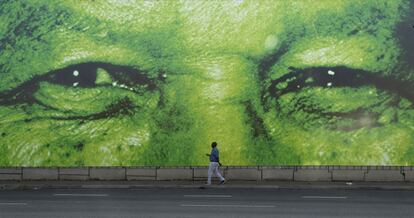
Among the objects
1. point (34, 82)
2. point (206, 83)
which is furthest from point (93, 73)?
point (206, 83)

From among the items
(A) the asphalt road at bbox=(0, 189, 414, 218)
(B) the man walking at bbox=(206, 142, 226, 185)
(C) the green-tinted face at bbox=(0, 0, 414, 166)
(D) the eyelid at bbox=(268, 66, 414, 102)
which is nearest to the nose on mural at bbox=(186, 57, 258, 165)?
(C) the green-tinted face at bbox=(0, 0, 414, 166)

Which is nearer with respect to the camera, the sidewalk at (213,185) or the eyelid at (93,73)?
the sidewalk at (213,185)

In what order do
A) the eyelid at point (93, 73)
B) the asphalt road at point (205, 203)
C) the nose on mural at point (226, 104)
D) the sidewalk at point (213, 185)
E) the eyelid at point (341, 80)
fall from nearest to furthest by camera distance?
the asphalt road at point (205, 203), the sidewalk at point (213, 185), the eyelid at point (341, 80), the nose on mural at point (226, 104), the eyelid at point (93, 73)

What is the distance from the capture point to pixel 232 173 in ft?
72.9

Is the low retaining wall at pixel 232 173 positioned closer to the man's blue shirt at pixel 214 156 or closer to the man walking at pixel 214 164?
the man walking at pixel 214 164

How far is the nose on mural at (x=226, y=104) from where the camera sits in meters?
23.3

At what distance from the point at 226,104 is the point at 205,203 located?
25.5ft

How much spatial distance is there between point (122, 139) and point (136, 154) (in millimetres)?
778

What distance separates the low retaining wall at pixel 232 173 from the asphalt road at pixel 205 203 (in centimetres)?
214

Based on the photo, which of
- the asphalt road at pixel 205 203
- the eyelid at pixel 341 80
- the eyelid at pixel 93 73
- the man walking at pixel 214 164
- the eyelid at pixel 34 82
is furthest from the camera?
the eyelid at pixel 34 82

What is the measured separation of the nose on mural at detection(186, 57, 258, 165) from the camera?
76.5 feet

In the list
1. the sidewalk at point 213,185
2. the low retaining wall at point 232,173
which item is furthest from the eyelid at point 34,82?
the sidewalk at point 213,185

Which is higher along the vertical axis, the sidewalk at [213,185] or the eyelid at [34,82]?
the eyelid at [34,82]

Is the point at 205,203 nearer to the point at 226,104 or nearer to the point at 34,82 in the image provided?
the point at 226,104
